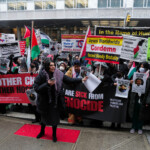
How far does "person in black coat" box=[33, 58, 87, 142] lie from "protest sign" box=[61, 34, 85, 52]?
116 inches

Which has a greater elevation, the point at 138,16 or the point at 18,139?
the point at 138,16

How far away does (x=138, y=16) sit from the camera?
25.2m

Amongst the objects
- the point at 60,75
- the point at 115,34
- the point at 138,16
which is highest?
the point at 138,16

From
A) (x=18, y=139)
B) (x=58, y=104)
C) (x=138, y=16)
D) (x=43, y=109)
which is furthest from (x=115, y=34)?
(x=138, y=16)

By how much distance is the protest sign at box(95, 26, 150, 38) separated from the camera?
441 cm

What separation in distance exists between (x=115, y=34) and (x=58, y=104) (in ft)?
7.42

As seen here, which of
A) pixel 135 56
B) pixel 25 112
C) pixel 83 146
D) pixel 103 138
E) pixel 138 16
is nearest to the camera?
pixel 83 146

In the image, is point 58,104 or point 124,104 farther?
point 124,104

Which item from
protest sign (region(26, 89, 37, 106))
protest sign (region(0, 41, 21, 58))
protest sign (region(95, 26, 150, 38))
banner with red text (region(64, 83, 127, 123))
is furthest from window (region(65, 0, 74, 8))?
banner with red text (region(64, 83, 127, 123))

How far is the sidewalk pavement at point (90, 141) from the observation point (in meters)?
3.69

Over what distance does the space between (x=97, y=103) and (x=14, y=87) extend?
253 cm

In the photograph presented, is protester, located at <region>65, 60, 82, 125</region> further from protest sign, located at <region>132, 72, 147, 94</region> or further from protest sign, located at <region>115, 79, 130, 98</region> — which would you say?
protest sign, located at <region>132, 72, 147, 94</region>

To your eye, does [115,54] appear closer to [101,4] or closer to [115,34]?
[115,34]

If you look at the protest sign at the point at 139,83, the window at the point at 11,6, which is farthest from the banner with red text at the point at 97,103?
the window at the point at 11,6
